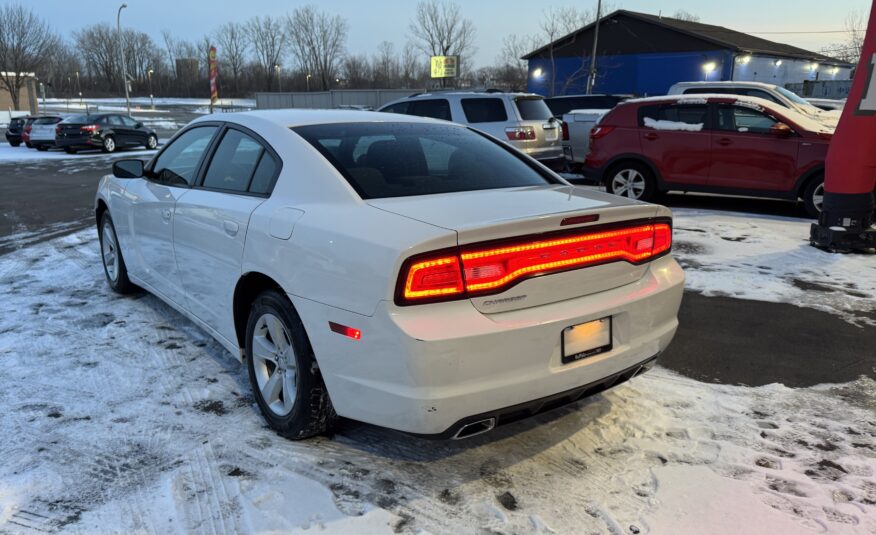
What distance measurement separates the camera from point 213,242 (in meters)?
3.37

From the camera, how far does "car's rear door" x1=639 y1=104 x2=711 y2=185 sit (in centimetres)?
908

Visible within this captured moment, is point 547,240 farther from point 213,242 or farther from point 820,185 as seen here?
point 820,185

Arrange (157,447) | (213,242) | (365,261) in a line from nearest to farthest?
1. (365,261)
2. (157,447)
3. (213,242)

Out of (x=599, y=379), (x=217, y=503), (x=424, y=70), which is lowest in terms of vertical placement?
(x=217, y=503)

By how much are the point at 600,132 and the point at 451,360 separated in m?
8.49

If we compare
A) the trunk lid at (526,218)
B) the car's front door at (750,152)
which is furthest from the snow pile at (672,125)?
the trunk lid at (526,218)

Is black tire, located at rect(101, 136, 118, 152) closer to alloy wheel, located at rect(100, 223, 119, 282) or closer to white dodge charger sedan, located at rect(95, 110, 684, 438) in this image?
alloy wheel, located at rect(100, 223, 119, 282)

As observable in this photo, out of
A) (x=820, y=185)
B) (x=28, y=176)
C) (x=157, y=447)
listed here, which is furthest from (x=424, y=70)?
(x=157, y=447)

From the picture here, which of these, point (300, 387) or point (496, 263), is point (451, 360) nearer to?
point (496, 263)

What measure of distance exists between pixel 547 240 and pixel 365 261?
2.40 feet

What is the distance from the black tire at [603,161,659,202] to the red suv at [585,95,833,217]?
15mm

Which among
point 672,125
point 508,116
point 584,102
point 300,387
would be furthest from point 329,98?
point 300,387

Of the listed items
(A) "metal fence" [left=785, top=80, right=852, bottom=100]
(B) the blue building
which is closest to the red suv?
(B) the blue building

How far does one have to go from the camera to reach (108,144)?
23031 mm
